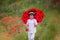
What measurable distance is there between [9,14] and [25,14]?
367 millimetres

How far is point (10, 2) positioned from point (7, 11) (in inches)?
8.2

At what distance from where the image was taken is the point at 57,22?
4398 mm

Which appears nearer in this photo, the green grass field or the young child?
the young child

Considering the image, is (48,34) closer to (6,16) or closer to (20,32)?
(20,32)

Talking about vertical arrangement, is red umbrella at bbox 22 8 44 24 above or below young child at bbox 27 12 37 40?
above

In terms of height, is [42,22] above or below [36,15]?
→ below

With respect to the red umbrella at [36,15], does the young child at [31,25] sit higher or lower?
lower

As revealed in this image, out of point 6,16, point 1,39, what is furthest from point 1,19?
point 1,39

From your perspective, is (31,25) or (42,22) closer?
(31,25)

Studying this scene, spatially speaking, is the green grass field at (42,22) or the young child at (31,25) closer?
the young child at (31,25)

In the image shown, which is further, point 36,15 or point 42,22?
point 42,22

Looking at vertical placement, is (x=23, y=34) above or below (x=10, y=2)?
below

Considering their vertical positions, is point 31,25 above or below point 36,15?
below

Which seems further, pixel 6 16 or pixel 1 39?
pixel 6 16
